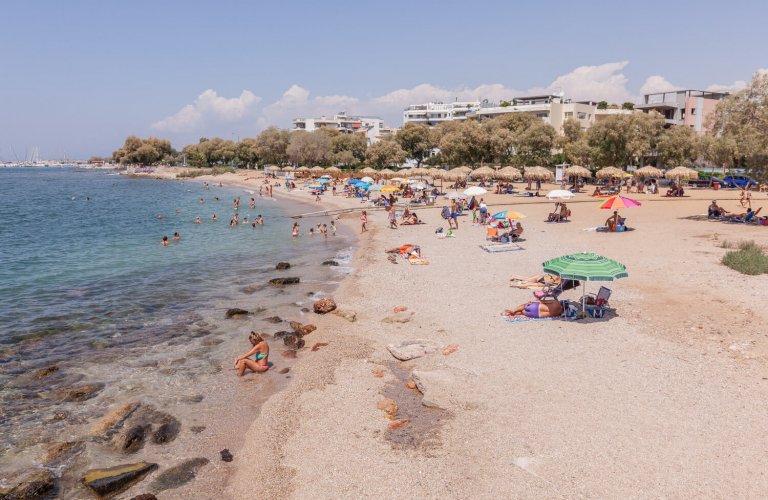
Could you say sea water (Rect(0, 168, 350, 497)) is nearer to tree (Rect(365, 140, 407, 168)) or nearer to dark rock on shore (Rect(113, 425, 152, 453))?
dark rock on shore (Rect(113, 425, 152, 453))

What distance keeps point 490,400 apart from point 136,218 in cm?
4371

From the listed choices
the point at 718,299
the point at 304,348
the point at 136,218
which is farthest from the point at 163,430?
the point at 136,218

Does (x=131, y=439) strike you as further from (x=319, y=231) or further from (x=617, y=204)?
(x=319, y=231)

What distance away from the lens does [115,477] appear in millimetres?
7594

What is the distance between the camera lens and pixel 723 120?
1059 inches

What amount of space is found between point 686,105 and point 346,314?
272ft

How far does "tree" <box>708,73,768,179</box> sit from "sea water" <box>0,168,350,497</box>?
21.8 meters

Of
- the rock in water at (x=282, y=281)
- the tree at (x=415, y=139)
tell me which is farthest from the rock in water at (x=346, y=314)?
the tree at (x=415, y=139)

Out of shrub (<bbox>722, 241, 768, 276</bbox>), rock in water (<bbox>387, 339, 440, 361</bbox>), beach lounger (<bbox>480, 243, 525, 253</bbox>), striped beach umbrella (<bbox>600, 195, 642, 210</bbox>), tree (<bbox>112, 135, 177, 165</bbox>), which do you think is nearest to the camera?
rock in water (<bbox>387, 339, 440, 361</bbox>)

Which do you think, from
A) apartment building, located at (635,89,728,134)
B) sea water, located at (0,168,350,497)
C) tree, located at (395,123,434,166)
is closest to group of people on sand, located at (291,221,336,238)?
sea water, located at (0,168,350,497)

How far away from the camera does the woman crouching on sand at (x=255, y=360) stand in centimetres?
1144

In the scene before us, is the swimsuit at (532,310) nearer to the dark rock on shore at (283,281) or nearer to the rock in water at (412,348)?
the rock in water at (412,348)

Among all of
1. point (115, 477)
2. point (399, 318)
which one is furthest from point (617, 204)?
point (115, 477)

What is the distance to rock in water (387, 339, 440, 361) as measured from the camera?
37.1 ft
